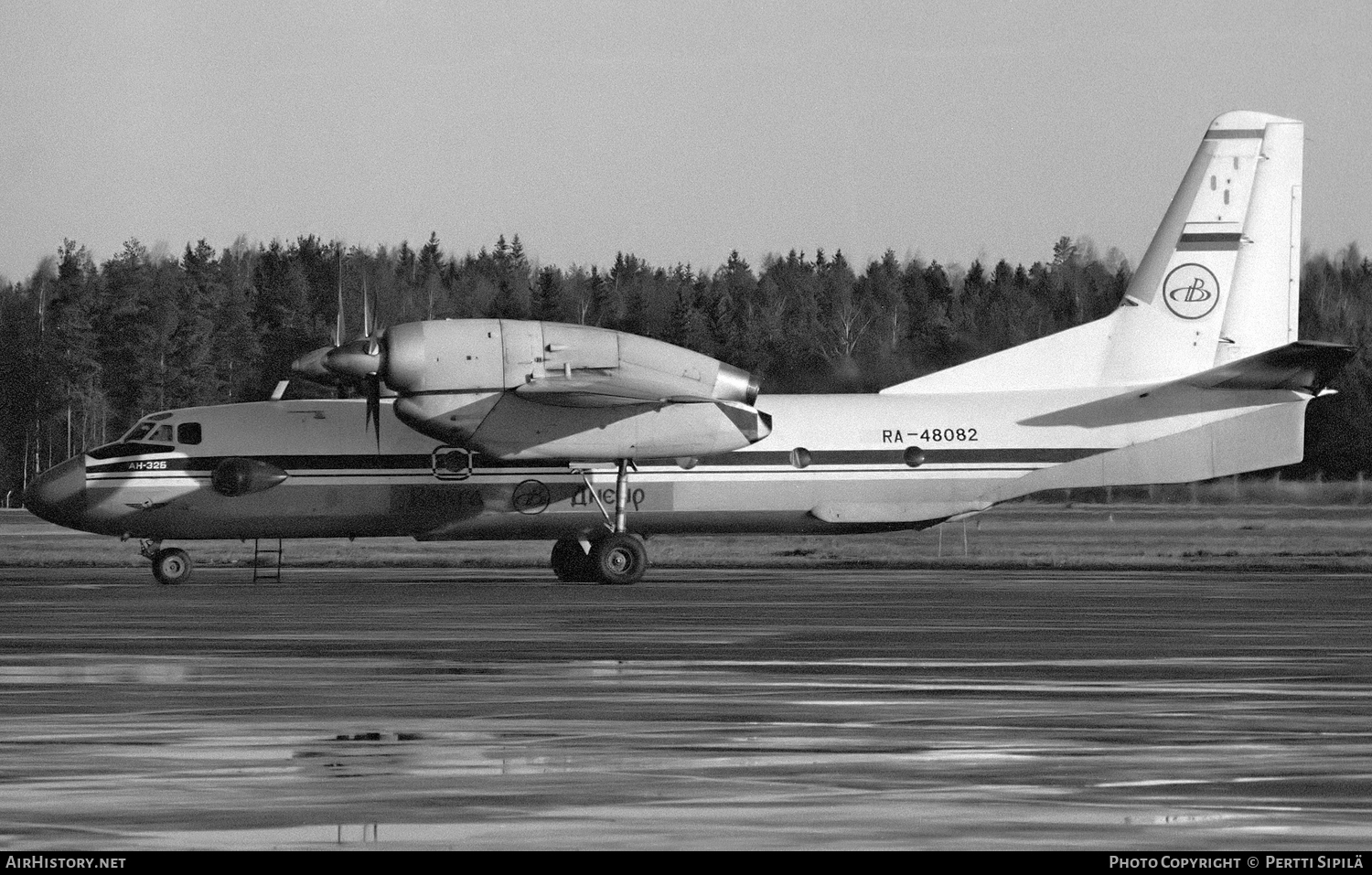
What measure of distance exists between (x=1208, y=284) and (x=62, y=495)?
19.1 m

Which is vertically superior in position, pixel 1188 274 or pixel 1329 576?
pixel 1188 274

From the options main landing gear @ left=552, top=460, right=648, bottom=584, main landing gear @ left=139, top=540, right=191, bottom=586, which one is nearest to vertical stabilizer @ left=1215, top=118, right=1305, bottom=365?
main landing gear @ left=552, top=460, right=648, bottom=584

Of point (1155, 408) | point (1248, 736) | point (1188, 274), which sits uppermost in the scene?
point (1188, 274)

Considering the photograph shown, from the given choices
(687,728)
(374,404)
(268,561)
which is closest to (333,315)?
(268,561)

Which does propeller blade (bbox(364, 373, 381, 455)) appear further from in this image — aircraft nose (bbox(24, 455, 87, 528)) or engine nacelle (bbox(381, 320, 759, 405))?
aircraft nose (bbox(24, 455, 87, 528))

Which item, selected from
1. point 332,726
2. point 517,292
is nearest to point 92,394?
point 517,292

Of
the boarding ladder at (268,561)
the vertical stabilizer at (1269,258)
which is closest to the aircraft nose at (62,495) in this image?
the boarding ladder at (268,561)

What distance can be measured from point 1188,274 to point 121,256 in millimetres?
83797

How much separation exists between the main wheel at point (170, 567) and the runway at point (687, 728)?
6.85m

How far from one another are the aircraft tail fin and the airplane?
0.13ft

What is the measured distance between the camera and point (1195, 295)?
3297 centimetres

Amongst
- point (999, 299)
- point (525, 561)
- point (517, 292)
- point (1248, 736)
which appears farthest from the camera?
point (517, 292)
